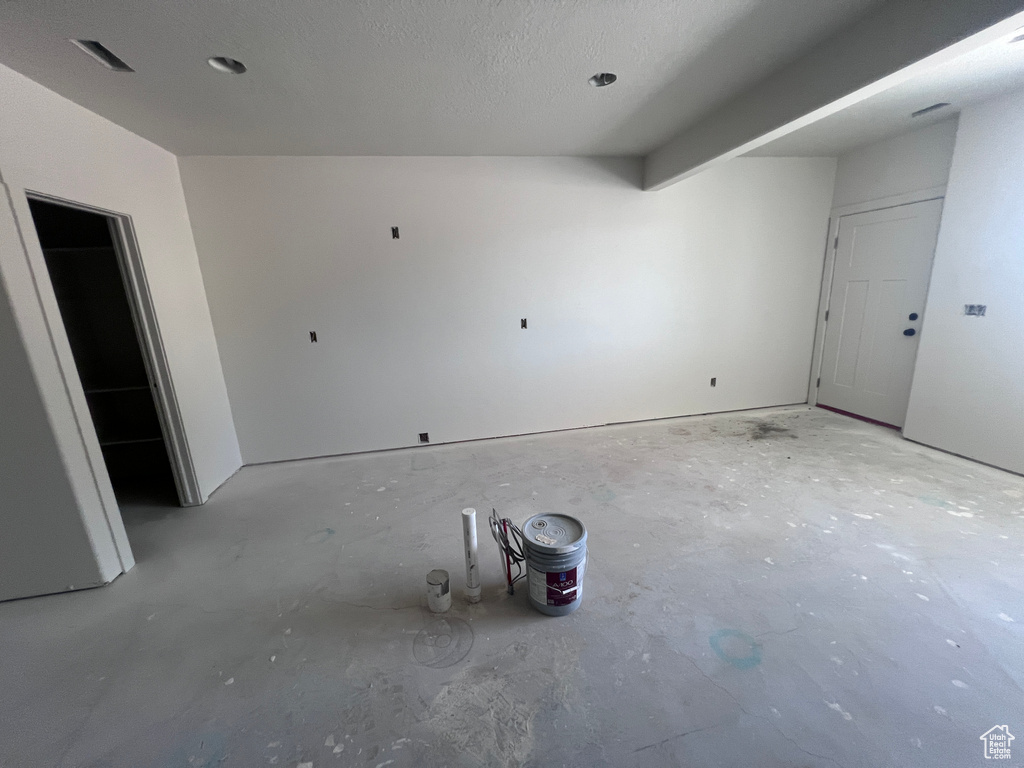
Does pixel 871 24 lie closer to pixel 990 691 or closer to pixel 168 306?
pixel 990 691

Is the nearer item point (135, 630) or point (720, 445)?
point (135, 630)

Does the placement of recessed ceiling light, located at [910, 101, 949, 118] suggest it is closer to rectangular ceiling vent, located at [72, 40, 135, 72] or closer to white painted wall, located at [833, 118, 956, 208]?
white painted wall, located at [833, 118, 956, 208]

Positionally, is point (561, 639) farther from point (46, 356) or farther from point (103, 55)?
point (103, 55)

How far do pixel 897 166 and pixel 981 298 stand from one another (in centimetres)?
141

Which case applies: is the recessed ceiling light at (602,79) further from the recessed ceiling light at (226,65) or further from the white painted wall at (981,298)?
the white painted wall at (981,298)

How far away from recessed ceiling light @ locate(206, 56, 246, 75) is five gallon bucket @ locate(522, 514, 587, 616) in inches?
99.5

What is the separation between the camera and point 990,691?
4.36 feet

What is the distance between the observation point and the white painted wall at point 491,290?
10.2ft

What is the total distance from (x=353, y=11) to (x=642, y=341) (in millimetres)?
3290

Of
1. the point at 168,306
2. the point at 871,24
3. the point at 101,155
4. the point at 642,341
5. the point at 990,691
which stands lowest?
Result: the point at 990,691

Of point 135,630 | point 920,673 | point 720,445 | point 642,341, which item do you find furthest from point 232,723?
point 642,341

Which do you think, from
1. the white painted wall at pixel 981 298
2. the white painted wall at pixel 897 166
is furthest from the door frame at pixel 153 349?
the white painted wall at pixel 897 166

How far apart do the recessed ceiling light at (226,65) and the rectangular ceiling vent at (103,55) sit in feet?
1.18

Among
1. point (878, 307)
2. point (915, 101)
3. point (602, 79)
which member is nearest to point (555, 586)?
point (602, 79)
